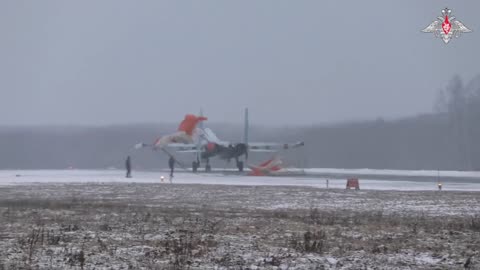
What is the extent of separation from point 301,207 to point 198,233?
9.14 m

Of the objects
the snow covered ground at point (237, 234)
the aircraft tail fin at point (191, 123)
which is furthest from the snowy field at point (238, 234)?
the aircraft tail fin at point (191, 123)

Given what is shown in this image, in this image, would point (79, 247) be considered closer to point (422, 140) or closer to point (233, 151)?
point (233, 151)

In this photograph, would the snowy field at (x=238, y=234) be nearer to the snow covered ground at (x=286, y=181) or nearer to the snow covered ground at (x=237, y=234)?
the snow covered ground at (x=237, y=234)

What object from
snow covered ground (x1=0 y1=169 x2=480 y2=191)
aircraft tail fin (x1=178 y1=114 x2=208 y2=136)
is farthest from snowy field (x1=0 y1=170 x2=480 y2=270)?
aircraft tail fin (x1=178 y1=114 x2=208 y2=136)

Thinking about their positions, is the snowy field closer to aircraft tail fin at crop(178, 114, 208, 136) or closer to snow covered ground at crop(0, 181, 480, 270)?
snow covered ground at crop(0, 181, 480, 270)

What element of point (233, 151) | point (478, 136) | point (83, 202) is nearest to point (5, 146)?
point (233, 151)

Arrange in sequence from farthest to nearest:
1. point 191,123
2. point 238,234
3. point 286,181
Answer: point 191,123
point 286,181
point 238,234

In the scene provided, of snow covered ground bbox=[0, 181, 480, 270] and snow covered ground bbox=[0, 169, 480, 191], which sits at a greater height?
snow covered ground bbox=[0, 169, 480, 191]

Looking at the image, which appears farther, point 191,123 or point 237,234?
point 191,123

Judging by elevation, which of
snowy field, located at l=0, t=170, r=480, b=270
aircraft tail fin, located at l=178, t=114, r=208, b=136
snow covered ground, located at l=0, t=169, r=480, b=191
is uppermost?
aircraft tail fin, located at l=178, t=114, r=208, b=136

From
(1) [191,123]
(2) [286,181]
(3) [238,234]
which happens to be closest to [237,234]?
(3) [238,234]

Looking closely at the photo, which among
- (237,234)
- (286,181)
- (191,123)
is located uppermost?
(191,123)

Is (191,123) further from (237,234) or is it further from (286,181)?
(237,234)

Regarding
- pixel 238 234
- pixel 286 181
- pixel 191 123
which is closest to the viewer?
pixel 238 234
